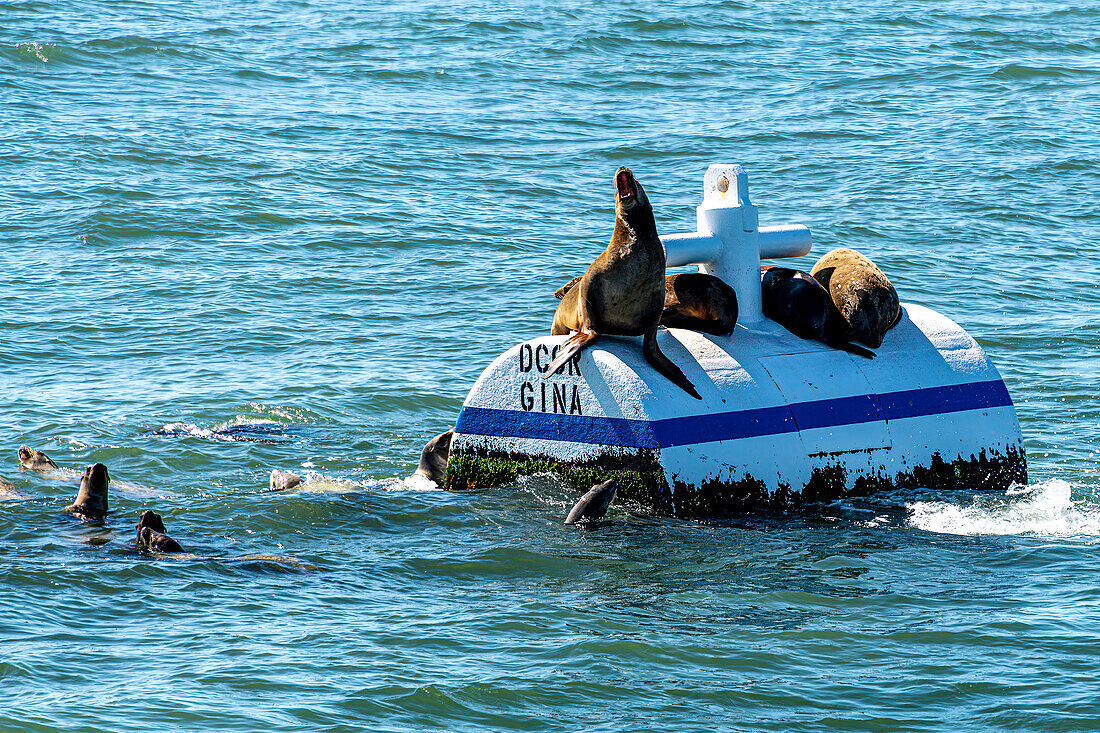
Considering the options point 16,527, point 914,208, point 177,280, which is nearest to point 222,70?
point 177,280

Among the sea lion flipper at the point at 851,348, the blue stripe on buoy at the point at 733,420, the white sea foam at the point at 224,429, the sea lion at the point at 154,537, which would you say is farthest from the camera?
the white sea foam at the point at 224,429

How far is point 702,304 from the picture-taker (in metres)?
10.6

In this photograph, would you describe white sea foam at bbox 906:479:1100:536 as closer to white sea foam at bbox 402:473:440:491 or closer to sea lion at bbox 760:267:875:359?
sea lion at bbox 760:267:875:359

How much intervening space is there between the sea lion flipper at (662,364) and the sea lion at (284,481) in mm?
3218

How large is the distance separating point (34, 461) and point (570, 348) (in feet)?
16.8

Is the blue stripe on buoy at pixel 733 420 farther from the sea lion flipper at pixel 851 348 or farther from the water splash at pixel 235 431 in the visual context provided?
the water splash at pixel 235 431

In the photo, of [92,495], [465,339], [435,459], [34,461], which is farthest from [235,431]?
[465,339]

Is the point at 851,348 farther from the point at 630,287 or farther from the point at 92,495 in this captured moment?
the point at 92,495

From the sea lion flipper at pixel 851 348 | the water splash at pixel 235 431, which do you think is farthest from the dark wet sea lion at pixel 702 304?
the water splash at pixel 235 431

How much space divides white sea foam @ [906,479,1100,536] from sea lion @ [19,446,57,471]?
735 centimetres

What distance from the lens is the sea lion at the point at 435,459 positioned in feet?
38.3

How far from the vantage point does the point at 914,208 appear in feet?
73.2

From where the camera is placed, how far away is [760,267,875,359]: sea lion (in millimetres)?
10867

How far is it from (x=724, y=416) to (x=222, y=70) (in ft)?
76.1
